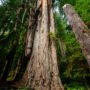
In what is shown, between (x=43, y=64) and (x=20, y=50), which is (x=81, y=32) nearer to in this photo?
(x=43, y=64)

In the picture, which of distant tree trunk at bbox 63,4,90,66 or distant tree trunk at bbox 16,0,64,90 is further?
distant tree trunk at bbox 16,0,64,90

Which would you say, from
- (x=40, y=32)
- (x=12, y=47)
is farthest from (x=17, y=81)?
(x=40, y=32)

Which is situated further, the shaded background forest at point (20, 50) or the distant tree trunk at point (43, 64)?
the shaded background forest at point (20, 50)

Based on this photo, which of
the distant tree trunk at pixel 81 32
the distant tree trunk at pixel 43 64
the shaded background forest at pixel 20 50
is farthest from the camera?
the shaded background forest at pixel 20 50

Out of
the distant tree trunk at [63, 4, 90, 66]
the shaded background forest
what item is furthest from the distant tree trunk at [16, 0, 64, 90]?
the distant tree trunk at [63, 4, 90, 66]

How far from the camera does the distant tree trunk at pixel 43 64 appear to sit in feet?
36.4

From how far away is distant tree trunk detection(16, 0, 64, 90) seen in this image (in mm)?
11086

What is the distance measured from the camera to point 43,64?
37.4ft

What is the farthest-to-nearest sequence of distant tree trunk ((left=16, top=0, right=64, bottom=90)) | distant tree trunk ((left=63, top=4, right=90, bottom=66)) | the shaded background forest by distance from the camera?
the shaded background forest
distant tree trunk ((left=16, top=0, right=64, bottom=90))
distant tree trunk ((left=63, top=4, right=90, bottom=66))

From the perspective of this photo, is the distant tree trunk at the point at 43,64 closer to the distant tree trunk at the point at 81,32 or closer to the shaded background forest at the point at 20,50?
the shaded background forest at the point at 20,50

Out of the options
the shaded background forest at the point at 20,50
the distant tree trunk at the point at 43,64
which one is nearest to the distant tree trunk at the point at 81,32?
the distant tree trunk at the point at 43,64

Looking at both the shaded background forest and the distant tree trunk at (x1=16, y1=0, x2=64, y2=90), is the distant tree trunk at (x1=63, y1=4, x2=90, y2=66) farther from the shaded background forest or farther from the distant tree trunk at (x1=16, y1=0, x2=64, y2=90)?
the shaded background forest

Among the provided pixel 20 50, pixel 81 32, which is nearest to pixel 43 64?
pixel 20 50

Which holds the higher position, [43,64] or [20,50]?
[20,50]
